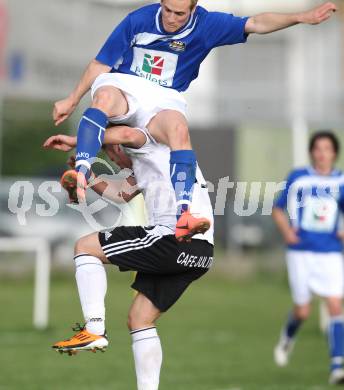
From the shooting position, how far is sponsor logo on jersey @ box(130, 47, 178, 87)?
7457mm

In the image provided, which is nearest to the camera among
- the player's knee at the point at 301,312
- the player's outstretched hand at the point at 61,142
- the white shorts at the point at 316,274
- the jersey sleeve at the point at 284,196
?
the player's outstretched hand at the point at 61,142

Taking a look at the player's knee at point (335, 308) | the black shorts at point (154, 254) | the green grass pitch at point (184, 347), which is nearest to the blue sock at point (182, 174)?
the black shorts at point (154, 254)

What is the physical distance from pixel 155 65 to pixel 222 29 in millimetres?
488

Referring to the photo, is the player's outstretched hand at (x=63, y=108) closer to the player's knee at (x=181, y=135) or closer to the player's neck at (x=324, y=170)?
the player's knee at (x=181, y=135)

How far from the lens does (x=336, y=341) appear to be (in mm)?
11977

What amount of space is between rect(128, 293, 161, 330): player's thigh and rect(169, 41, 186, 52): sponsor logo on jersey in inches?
64.4

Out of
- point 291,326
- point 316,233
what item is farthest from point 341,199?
point 291,326

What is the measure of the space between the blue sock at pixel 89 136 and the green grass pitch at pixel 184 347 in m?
4.40

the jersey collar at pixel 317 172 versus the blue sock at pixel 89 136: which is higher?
the blue sock at pixel 89 136

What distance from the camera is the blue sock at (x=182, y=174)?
7.11 m

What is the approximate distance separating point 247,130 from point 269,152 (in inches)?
32.3

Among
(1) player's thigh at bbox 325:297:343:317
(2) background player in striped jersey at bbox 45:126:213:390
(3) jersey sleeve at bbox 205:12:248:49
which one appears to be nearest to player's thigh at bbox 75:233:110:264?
(2) background player in striped jersey at bbox 45:126:213:390

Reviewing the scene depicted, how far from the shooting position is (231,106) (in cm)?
3259

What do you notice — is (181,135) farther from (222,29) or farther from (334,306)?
(334,306)
